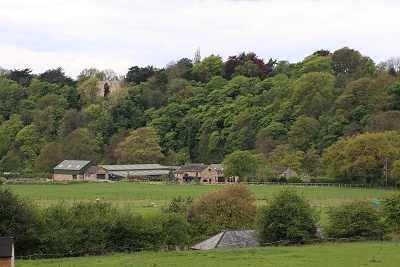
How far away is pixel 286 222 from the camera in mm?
46250

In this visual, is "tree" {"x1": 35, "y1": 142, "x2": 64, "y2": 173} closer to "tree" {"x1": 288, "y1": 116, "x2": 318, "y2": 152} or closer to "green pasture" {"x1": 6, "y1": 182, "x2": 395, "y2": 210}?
"green pasture" {"x1": 6, "y1": 182, "x2": 395, "y2": 210}

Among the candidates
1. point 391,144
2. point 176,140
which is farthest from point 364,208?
point 176,140

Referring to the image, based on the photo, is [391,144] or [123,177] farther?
[123,177]

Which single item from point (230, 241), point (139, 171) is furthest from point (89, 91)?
point (230, 241)

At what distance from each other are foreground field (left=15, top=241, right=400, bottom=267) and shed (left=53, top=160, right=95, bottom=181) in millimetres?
77734

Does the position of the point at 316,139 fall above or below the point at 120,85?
below

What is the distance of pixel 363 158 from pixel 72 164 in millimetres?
47042

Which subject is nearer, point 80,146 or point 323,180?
point 323,180

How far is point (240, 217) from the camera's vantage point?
51.4 m

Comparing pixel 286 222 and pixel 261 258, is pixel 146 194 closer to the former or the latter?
pixel 286 222

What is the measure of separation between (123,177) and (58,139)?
92.1 feet

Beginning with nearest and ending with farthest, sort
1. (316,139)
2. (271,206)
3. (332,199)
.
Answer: (271,206)
(332,199)
(316,139)

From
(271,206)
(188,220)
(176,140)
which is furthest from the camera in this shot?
(176,140)

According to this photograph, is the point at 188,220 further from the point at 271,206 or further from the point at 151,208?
the point at 151,208
